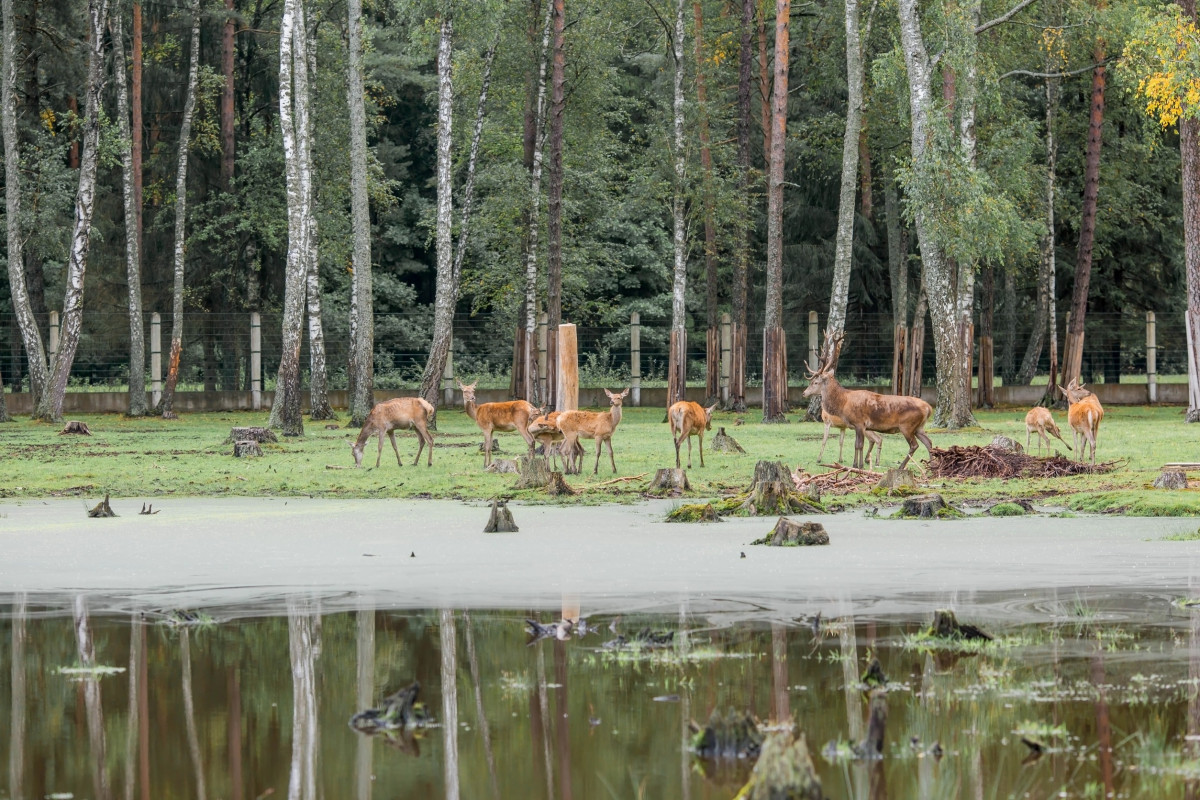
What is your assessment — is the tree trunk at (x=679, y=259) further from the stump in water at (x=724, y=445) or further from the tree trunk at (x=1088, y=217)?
the stump in water at (x=724, y=445)

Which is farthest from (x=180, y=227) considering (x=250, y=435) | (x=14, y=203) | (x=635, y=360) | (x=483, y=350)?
(x=250, y=435)

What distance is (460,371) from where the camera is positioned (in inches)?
1873

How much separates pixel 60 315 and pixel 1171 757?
4122 centimetres

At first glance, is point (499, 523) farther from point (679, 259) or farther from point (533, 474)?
point (679, 259)

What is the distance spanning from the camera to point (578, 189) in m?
48.6

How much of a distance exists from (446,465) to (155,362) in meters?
22.6

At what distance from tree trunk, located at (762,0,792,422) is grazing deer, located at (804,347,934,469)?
14.9 metres

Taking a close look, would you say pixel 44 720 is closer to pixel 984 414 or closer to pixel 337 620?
pixel 337 620

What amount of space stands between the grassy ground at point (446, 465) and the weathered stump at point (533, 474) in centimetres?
28

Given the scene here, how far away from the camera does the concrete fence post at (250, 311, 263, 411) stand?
4500 centimetres

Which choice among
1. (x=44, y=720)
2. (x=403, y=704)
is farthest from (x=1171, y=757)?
(x=44, y=720)

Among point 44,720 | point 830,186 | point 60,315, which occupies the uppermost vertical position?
point 830,186

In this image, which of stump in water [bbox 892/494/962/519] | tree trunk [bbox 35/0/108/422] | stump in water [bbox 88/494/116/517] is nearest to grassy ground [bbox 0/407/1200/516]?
stump in water [bbox 892/494/962/519]

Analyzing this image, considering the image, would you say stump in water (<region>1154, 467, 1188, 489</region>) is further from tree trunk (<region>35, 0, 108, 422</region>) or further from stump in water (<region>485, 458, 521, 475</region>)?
tree trunk (<region>35, 0, 108, 422</region>)
